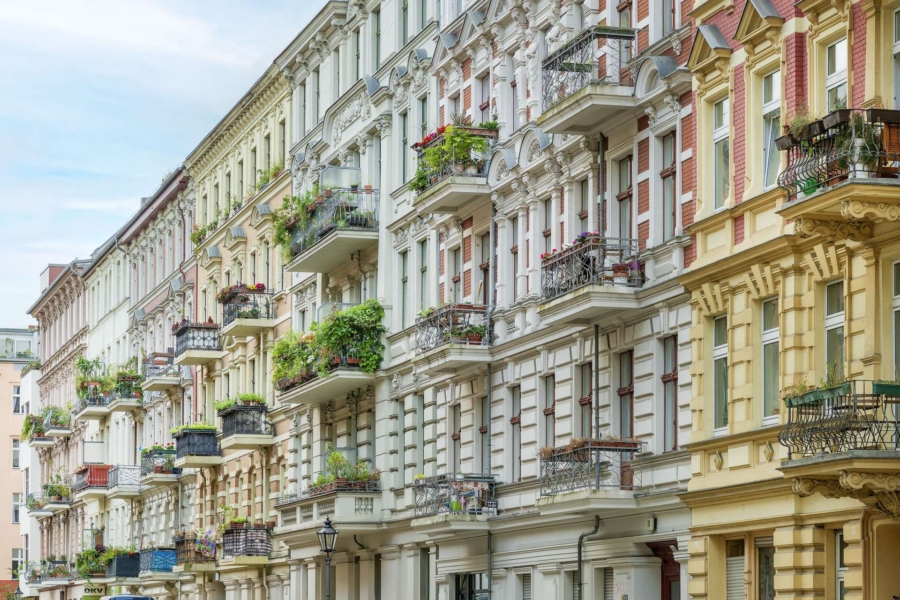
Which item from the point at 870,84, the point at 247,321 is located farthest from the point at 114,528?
the point at 870,84

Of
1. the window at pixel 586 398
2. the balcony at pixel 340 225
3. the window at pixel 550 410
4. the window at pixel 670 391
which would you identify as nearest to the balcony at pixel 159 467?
the balcony at pixel 340 225

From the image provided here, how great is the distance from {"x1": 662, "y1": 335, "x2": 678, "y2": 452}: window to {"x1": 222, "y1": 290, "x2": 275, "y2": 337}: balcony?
25265 millimetres

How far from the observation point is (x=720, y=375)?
25266mm

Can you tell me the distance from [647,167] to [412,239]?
1237 centimetres

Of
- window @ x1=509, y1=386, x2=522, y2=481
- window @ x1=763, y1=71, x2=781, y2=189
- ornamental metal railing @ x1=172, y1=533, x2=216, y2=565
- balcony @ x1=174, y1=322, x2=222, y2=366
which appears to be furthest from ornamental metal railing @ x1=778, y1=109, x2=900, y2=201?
balcony @ x1=174, y1=322, x2=222, y2=366

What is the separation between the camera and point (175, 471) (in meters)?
61.2

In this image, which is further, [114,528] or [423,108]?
[114,528]

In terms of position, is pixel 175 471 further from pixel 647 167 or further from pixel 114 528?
pixel 647 167

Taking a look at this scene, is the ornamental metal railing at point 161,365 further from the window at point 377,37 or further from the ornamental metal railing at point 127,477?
the window at point 377,37

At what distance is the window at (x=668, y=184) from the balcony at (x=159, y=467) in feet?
116

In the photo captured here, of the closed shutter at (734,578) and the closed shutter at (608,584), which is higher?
the closed shutter at (734,578)

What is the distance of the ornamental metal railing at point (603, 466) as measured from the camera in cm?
2753

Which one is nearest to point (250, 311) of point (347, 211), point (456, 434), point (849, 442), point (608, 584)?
point (347, 211)

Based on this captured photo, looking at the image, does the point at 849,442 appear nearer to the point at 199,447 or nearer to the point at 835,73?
the point at 835,73
